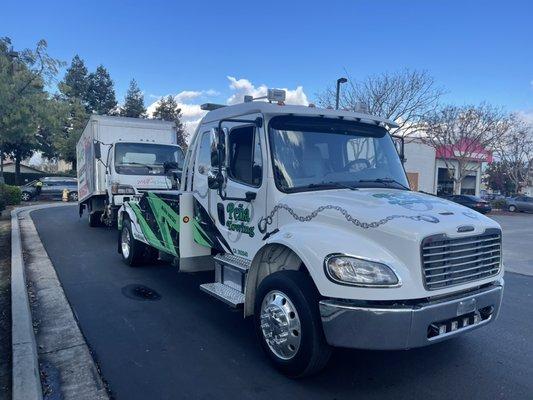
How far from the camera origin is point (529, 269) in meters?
9.76

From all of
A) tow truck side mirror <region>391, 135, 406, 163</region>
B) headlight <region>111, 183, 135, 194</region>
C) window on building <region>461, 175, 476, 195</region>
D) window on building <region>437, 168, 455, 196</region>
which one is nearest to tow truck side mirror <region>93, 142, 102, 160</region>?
headlight <region>111, 183, 135, 194</region>

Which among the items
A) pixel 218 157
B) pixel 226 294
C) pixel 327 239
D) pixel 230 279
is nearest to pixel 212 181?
pixel 218 157

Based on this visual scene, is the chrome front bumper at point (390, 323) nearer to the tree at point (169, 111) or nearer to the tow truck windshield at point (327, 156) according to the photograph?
the tow truck windshield at point (327, 156)

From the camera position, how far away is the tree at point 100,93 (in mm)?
61281

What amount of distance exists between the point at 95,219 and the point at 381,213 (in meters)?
12.5

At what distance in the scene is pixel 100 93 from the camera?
62062 millimetres

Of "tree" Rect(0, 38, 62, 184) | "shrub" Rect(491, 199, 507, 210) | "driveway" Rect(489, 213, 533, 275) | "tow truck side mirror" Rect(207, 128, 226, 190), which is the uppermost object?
"tree" Rect(0, 38, 62, 184)

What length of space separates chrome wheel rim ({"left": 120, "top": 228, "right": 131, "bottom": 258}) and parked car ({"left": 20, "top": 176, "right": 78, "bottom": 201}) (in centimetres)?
2335

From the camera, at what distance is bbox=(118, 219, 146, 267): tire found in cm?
823

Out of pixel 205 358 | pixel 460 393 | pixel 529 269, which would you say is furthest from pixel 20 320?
pixel 529 269

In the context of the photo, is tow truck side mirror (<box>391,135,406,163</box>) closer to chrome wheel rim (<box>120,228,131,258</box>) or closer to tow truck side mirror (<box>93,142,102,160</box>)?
chrome wheel rim (<box>120,228,131,258</box>)

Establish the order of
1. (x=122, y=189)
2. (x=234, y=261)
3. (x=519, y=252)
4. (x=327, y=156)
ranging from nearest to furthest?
(x=327, y=156), (x=234, y=261), (x=122, y=189), (x=519, y=252)

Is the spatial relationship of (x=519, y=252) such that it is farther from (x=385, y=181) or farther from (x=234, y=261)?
(x=234, y=261)

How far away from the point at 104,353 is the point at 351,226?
9.39ft
